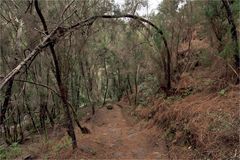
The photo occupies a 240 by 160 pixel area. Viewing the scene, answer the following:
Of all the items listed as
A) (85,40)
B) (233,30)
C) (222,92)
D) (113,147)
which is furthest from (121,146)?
(233,30)

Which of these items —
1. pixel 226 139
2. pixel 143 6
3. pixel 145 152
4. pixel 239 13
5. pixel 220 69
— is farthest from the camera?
pixel 143 6

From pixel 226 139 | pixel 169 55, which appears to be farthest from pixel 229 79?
pixel 169 55

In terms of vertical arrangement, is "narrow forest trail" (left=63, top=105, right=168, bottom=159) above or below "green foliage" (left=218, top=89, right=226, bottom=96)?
below

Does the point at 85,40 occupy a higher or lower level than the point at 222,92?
higher

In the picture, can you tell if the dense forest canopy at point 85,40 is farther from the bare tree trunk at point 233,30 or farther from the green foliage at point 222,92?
the green foliage at point 222,92

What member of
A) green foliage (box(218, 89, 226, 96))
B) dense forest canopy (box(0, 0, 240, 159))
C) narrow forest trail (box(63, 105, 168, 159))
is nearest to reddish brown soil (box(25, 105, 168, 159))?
narrow forest trail (box(63, 105, 168, 159))

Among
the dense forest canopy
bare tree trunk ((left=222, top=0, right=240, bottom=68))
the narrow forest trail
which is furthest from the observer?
the narrow forest trail

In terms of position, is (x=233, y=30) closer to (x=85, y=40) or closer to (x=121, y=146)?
(x=121, y=146)

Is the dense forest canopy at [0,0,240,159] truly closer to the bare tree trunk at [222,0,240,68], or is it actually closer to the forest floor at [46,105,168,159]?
the bare tree trunk at [222,0,240,68]

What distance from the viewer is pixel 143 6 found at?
1830 cm

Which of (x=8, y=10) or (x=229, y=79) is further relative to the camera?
(x=8, y=10)

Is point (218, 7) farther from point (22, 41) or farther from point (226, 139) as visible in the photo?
point (22, 41)

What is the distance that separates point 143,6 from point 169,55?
4554 mm

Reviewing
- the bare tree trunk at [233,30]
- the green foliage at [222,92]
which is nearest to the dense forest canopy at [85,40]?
the bare tree trunk at [233,30]
